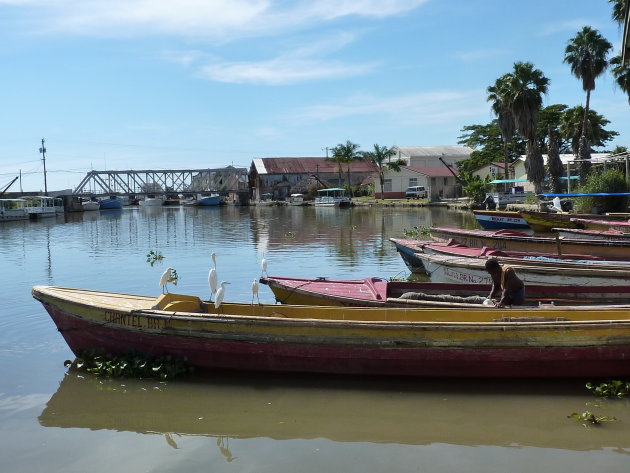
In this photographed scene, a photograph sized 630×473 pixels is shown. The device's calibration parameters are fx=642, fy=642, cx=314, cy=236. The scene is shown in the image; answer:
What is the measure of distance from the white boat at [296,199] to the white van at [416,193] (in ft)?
51.2

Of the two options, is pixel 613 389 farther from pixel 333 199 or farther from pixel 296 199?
pixel 296 199

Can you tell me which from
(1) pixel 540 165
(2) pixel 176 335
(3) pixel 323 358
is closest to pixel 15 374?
(2) pixel 176 335

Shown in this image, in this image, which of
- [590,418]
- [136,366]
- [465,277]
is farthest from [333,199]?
[590,418]

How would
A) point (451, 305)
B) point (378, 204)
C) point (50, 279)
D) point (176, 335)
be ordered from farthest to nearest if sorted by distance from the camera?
point (378, 204), point (50, 279), point (451, 305), point (176, 335)

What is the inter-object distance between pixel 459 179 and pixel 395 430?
66.8 m

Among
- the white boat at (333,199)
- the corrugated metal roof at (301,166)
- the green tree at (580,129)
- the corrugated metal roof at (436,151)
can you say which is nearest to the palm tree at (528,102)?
the green tree at (580,129)

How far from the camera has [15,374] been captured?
10.5 m

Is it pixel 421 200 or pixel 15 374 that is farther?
pixel 421 200

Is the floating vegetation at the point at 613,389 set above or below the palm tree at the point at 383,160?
below

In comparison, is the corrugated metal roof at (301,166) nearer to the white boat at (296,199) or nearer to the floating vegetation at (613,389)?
the white boat at (296,199)

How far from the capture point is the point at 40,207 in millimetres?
72625

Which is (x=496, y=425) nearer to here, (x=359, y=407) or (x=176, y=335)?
(x=359, y=407)

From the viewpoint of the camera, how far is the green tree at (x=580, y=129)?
52.4 meters

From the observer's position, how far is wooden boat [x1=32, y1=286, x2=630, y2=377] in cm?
856
